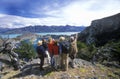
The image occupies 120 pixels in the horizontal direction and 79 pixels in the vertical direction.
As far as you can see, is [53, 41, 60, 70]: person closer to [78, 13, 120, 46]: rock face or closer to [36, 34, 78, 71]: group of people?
[36, 34, 78, 71]: group of people

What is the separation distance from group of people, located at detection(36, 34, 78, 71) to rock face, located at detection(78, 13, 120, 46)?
96.3m

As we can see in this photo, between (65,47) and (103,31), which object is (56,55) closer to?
(65,47)

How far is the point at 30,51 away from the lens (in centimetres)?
9462

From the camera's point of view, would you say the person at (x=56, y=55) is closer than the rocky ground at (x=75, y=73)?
Yes

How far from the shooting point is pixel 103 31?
421ft

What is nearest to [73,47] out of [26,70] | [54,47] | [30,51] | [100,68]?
[54,47]

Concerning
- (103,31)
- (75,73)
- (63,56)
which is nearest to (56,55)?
(63,56)

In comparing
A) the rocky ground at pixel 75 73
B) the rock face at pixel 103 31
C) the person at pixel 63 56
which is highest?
the person at pixel 63 56

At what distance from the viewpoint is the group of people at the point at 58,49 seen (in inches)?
695

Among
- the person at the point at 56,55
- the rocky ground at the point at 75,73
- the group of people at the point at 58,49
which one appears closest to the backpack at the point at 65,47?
the group of people at the point at 58,49

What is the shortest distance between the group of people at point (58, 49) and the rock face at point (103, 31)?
96.3m

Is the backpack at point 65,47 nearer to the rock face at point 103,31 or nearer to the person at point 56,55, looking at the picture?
the person at point 56,55

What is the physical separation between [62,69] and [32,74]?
245 cm

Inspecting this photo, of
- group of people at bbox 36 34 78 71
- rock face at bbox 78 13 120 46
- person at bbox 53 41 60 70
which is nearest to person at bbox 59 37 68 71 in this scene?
group of people at bbox 36 34 78 71
